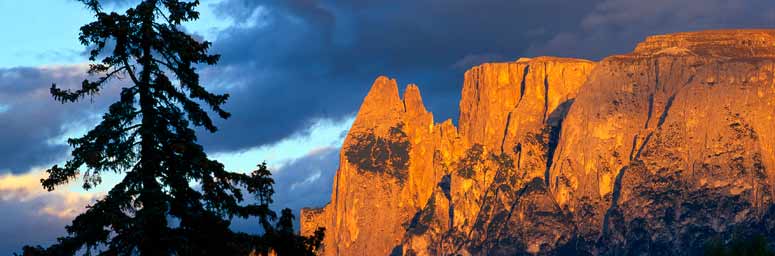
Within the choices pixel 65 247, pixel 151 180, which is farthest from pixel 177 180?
pixel 65 247

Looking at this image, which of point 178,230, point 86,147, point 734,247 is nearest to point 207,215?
point 178,230

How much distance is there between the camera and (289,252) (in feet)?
177

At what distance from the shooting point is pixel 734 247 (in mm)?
119188

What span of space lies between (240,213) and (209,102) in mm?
3967

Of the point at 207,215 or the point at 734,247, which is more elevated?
the point at 734,247

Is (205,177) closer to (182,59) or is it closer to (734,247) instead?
(182,59)

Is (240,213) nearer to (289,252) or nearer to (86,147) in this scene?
(289,252)

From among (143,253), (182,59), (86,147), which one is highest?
(182,59)

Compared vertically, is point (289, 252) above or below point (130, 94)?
below

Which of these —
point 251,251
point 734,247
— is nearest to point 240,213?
point 251,251

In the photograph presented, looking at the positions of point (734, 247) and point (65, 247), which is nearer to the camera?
point (65, 247)

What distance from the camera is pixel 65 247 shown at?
168 feet

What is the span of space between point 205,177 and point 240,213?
1.94 m

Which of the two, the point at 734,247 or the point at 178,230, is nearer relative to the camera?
the point at 178,230
